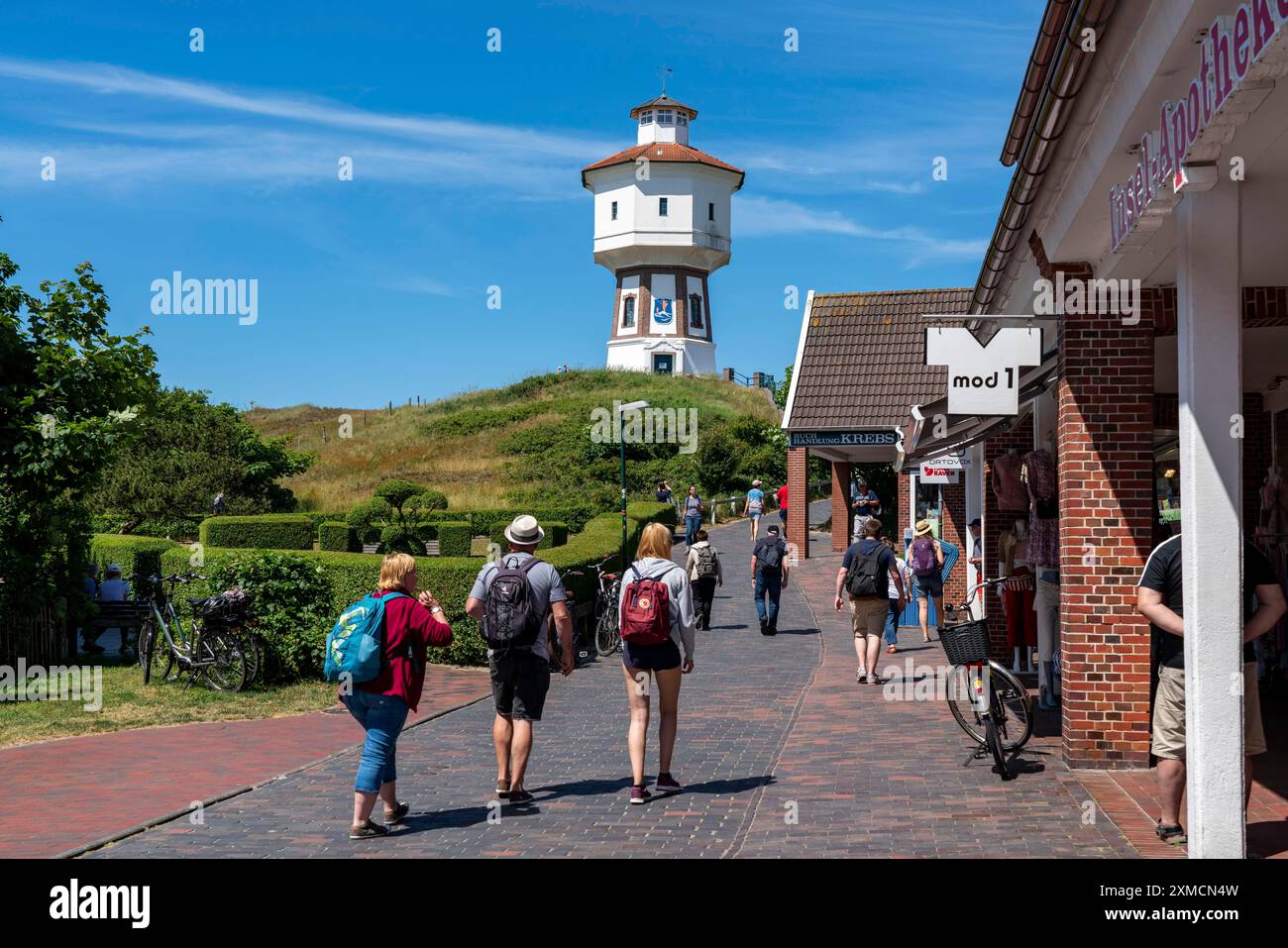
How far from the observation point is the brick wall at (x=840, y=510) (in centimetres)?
3388

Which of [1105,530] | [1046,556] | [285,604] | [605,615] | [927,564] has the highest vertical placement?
[1105,530]

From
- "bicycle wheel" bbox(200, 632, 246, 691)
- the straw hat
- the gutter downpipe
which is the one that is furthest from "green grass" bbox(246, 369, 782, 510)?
the straw hat

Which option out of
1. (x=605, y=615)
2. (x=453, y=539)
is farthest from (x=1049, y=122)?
(x=453, y=539)

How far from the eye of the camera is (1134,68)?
261 inches

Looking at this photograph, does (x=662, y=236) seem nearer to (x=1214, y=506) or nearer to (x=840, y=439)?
(x=840, y=439)

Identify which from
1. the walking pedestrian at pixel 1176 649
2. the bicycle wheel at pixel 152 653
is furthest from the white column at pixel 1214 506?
the bicycle wheel at pixel 152 653

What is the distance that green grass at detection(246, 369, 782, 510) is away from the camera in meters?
54.8

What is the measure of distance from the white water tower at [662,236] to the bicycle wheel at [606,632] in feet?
191

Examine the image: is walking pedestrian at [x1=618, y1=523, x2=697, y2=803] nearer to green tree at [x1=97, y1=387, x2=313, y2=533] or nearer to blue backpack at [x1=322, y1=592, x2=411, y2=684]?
blue backpack at [x1=322, y1=592, x2=411, y2=684]

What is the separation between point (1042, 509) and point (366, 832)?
21.9 ft

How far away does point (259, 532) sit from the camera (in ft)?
112

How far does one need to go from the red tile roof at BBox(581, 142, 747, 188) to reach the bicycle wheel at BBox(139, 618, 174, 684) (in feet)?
205

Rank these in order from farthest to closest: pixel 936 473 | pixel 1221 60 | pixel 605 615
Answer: pixel 936 473 < pixel 605 615 < pixel 1221 60
